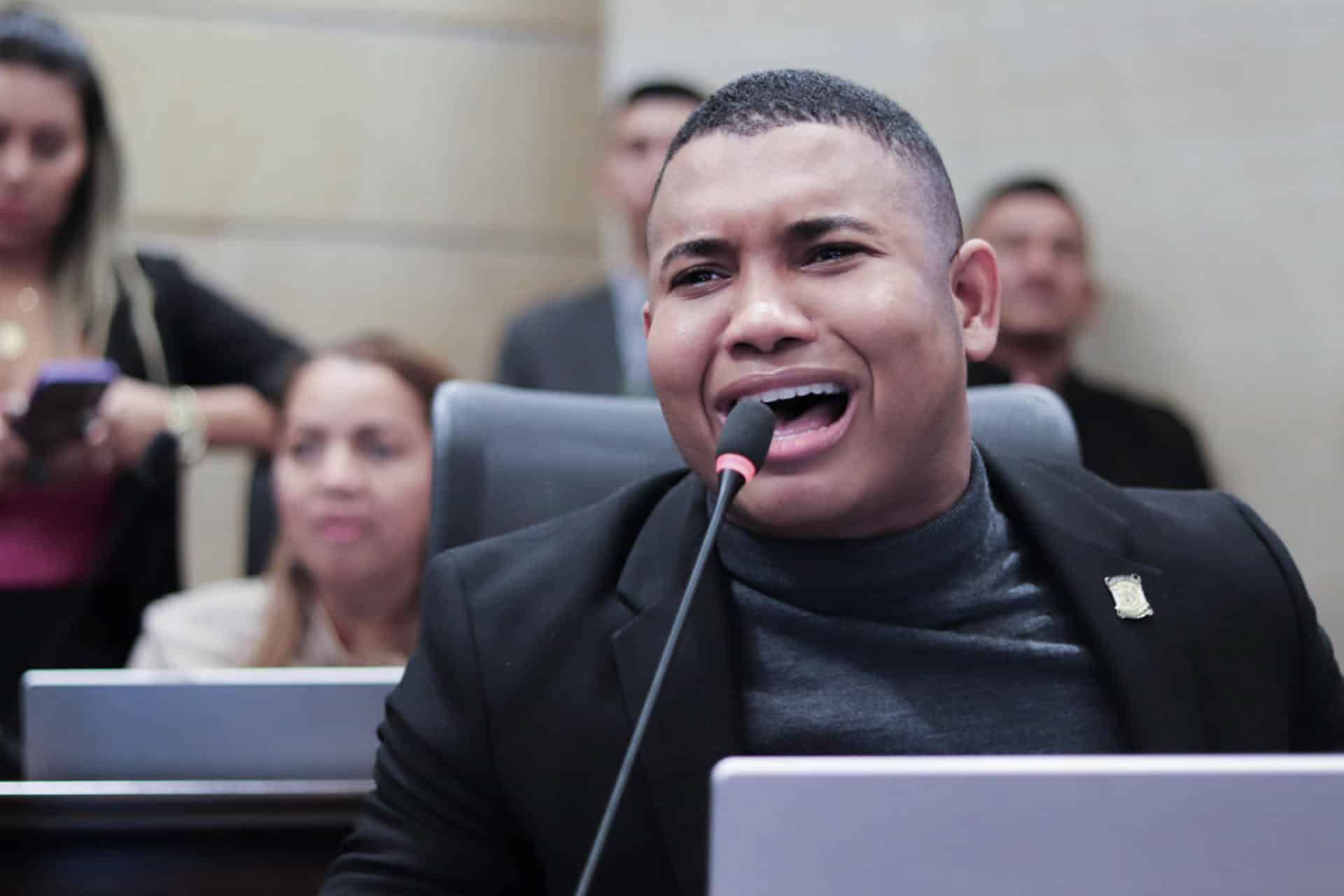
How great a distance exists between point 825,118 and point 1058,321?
6.17 ft

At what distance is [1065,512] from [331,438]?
116cm

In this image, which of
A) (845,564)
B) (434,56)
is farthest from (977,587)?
(434,56)

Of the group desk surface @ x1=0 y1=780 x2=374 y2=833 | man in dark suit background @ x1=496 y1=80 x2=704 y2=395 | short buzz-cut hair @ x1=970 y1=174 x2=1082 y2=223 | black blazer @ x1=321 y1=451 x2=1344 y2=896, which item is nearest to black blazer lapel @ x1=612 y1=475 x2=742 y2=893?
black blazer @ x1=321 y1=451 x2=1344 y2=896

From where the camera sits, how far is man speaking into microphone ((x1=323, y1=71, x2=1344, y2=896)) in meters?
1.16

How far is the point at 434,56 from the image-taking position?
4074mm

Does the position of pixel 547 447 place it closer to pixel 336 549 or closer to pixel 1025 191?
pixel 336 549

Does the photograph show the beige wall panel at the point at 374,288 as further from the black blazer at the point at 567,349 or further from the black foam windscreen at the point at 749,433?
the black foam windscreen at the point at 749,433

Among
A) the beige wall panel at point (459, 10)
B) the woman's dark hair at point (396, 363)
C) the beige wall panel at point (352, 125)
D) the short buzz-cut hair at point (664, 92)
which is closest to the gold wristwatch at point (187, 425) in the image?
the woman's dark hair at point (396, 363)

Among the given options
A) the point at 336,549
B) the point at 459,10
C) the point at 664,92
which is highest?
the point at 459,10

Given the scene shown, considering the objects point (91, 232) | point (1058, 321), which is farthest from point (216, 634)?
point (1058, 321)

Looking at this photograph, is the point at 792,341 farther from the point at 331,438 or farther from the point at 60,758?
the point at 331,438

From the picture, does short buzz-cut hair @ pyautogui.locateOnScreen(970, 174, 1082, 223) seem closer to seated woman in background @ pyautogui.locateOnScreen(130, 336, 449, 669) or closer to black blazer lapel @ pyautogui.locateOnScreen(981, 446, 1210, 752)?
seated woman in background @ pyautogui.locateOnScreen(130, 336, 449, 669)

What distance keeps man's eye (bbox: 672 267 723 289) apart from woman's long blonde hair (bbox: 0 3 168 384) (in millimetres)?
1366

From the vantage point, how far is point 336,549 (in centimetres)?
214
